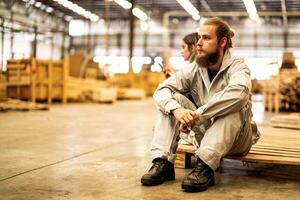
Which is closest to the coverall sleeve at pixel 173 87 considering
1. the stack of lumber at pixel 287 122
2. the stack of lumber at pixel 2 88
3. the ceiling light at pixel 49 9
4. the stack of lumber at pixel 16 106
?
the stack of lumber at pixel 287 122

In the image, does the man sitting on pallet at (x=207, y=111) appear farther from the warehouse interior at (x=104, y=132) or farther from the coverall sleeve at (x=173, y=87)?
the warehouse interior at (x=104, y=132)

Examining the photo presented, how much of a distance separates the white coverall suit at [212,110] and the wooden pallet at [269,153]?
12 centimetres

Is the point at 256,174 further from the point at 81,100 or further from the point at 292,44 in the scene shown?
the point at 292,44

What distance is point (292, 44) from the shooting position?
30.8 meters

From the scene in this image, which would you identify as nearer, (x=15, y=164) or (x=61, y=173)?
(x=61, y=173)

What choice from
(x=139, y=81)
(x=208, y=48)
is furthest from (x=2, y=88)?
(x=139, y=81)

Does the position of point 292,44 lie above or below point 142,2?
below

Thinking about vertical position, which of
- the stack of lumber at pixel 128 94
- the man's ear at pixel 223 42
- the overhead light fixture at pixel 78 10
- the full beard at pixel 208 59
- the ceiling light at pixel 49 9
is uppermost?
the ceiling light at pixel 49 9

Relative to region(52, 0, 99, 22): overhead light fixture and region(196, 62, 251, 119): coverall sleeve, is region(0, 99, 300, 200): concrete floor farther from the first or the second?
region(52, 0, 99, 22): overhead light fixture

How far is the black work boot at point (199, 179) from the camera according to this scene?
264 centimetres

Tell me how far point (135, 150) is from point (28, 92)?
9021 millimetres

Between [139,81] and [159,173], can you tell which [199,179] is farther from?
[139,81]

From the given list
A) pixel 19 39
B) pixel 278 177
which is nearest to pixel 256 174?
pixel 278 177

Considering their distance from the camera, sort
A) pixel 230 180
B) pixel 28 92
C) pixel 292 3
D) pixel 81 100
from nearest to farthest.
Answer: pixel 230 180
pixel 28 92
pixel 81 100
pixel 292 3
